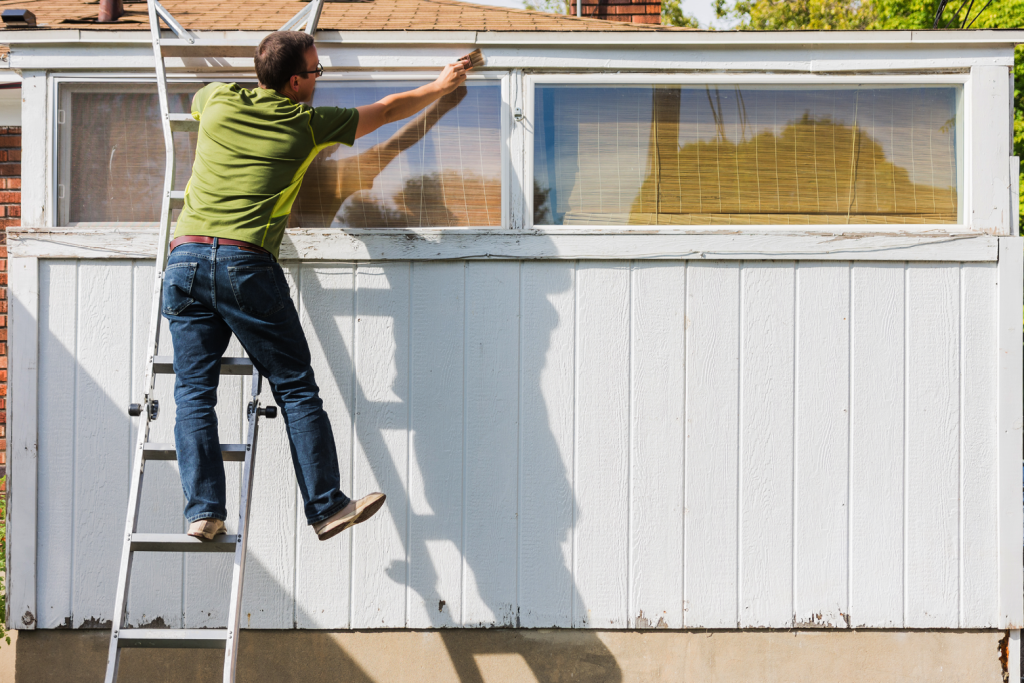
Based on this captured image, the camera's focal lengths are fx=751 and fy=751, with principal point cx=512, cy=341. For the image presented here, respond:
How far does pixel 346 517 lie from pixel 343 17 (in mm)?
2234

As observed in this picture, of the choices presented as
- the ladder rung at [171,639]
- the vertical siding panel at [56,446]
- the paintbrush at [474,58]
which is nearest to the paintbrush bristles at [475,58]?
the paintbrush at [474,58]

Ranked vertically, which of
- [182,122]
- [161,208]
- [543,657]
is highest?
[182,122]

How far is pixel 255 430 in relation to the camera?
2.49 m

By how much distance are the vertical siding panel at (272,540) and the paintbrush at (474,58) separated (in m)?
1.43

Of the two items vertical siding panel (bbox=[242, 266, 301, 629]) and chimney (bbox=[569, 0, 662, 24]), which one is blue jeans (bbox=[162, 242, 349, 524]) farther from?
chimney (bbox=[569, 0, 662, 24])

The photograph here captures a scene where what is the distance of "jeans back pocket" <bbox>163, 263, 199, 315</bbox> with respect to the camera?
234cm

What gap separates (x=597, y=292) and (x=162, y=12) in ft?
6.17

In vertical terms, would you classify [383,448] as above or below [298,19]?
below

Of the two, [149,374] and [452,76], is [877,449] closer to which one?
[452,76]

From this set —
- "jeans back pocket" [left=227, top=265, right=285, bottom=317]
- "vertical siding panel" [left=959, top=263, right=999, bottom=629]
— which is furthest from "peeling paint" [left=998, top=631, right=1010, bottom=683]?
"jeans back pocket" [left=227, top=265, right=285, bottom=317]

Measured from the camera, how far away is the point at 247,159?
7.98 feet

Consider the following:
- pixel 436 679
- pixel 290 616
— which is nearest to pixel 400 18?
pixel 290 616

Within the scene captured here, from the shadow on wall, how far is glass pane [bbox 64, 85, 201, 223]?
0.26 metres

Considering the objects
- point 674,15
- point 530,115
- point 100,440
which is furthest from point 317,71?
point 674,15
